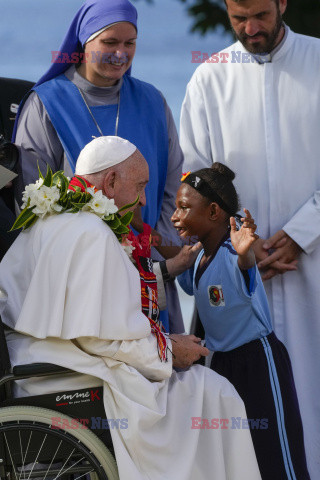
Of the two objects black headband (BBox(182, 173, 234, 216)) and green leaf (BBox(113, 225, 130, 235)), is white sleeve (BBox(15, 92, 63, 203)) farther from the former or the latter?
green leaf (BBox(113, 225, 130, 235))

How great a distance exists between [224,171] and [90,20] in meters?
0.99

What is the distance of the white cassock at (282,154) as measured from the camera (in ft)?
17.6

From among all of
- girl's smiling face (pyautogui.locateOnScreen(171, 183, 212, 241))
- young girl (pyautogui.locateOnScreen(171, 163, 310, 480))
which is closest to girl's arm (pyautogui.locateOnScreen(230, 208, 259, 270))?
young girl (pyautogui.locateOnScreen(171, 163, 310, 480))

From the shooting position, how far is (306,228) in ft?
17.2

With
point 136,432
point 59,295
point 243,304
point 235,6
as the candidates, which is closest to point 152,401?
point 136,432

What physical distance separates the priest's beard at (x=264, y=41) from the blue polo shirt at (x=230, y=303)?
1.12 m

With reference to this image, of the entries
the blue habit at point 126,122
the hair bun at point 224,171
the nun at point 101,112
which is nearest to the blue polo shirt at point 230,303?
the nun at point 101,112

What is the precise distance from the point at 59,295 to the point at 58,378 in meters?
0.33

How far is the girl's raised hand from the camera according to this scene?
14.7 feet

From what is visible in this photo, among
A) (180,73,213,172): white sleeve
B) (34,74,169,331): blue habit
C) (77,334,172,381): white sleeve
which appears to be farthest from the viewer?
(180,73,213,172): white sleeve

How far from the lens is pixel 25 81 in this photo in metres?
5.62

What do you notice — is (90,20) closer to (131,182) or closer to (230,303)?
(131,182)

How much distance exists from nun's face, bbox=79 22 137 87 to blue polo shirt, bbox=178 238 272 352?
3.33 feet

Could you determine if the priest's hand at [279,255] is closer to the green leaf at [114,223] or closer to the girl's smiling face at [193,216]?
the girl's smiling face at [193,216]
